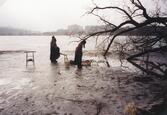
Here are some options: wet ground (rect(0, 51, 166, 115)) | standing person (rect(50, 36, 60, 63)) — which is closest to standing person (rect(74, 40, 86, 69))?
wet ground (rect(0, 51, 166, 115))

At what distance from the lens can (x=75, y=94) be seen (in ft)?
40.2

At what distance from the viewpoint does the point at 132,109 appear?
365 inches

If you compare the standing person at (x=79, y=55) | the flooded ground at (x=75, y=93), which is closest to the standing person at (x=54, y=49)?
the standing person at (x=79, y=55)

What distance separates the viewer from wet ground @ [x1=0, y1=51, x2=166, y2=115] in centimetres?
995

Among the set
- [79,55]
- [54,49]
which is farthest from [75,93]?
[54,49]

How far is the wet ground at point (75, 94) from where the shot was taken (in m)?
9.95

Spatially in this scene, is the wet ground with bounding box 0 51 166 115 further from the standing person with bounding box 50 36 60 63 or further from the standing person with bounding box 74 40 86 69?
the standing person with bounding box 50 36 60 63

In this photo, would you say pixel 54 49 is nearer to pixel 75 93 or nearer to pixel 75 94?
pixel 75 93

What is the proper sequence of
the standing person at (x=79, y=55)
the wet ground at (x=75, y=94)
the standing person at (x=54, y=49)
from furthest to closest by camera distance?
the standing person at (x=54, y=49) < the standing person at (x=79, y=55) < the wet ground at (x=75, y=94)

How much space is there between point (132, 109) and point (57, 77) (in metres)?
8.21

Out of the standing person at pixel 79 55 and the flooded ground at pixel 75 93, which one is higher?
the standing person at pixel 79 55

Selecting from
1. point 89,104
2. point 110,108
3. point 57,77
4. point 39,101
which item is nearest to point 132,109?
point 110,108

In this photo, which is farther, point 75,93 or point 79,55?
point 79,55

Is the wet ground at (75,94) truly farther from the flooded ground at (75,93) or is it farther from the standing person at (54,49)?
the standing person at (54,49)
